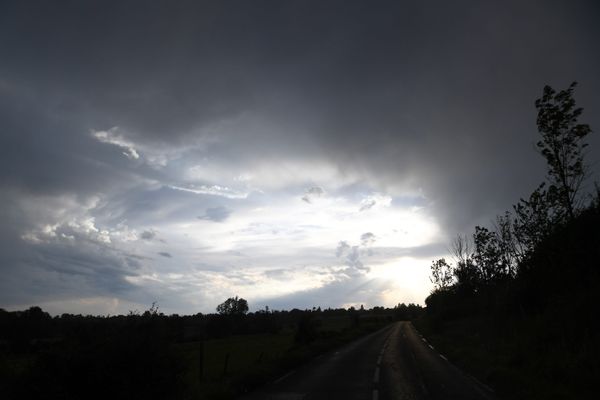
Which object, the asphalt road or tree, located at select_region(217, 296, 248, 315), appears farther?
tree, located at select_region(217, 296, 248, 315)

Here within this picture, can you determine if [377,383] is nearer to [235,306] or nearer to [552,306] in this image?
[552,306]

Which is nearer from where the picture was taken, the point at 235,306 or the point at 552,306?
the point at 552,306

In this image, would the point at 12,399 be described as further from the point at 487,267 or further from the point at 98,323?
the point at 487,267

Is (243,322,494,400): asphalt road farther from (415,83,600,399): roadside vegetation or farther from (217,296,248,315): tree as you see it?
(217,296,248,315): tree

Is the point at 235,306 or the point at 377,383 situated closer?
the point at 377,383

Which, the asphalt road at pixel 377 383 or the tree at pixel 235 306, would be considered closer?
the asphalt road at pixel 377 383

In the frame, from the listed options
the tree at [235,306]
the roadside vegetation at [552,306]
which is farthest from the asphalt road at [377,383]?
the tree at [235,306]

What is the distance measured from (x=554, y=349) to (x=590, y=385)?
472cm

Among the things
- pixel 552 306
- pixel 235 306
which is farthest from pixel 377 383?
pixel 235 306

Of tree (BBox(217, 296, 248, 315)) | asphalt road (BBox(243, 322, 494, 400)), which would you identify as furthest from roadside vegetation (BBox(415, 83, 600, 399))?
tree (BBox(217, 296, 248, 315))

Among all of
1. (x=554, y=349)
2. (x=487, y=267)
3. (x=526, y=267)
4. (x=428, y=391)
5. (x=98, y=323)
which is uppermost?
(x=487, y=267)

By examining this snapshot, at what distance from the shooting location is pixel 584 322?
53.7 feet

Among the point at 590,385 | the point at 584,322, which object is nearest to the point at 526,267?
the point at 584,322

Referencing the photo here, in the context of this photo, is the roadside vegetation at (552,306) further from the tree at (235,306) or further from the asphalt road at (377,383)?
the tree at (235,306)
